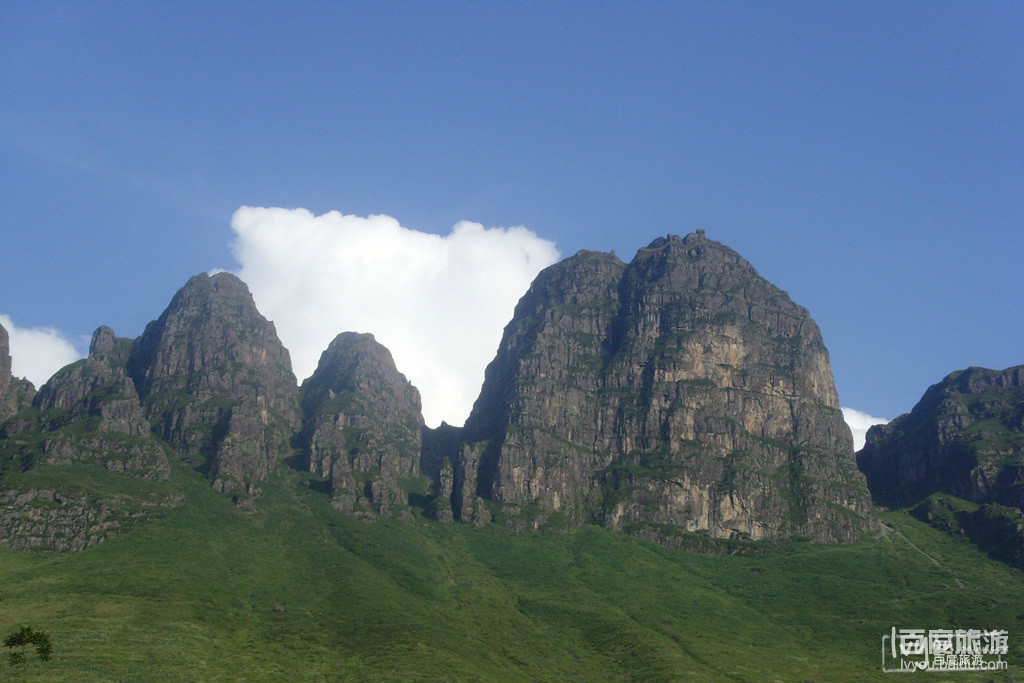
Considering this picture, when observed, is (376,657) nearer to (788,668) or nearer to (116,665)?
(116,665)

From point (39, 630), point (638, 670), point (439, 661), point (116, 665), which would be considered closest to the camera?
point (116, 665)

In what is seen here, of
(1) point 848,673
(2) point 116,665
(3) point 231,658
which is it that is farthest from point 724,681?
(2) point 116,665

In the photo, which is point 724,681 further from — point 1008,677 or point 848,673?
point 1008,677

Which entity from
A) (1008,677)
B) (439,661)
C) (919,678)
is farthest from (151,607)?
(1008,677)

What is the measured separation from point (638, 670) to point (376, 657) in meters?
55.3

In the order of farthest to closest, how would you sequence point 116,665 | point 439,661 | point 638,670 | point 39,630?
point 638,670, point 439,661, point 39,630, point 116,665

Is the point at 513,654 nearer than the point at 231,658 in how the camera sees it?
No

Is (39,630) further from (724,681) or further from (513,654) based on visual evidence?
(724,681)

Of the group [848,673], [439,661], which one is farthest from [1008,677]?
[439,661]

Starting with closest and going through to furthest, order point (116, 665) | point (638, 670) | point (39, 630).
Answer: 1. point (116, 665)
2. point (39, 630)
3. point (638, 670)

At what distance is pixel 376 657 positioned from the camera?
180750mm

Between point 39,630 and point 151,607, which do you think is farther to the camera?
point 151,607

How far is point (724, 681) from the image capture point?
7170 inches

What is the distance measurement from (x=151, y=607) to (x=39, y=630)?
2852 centimetres
